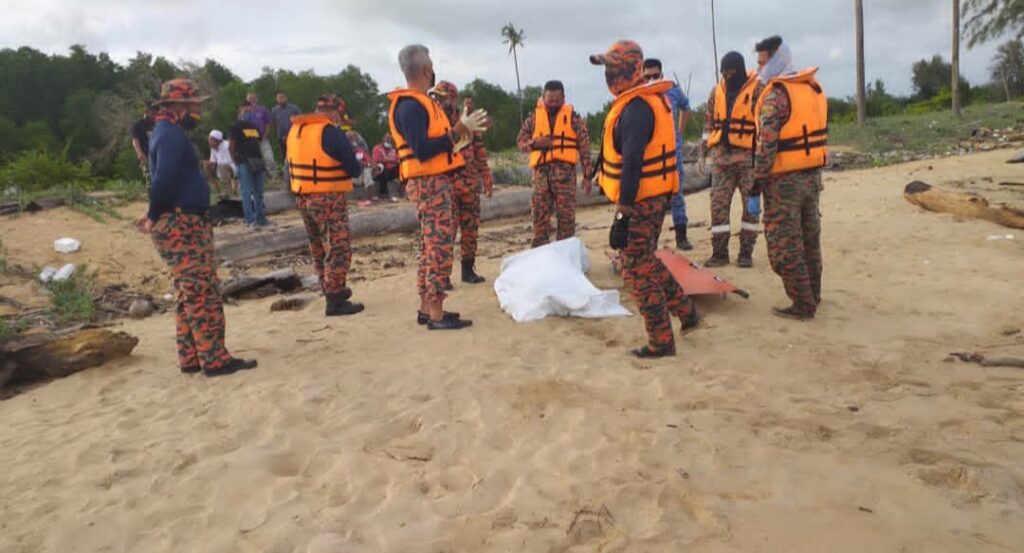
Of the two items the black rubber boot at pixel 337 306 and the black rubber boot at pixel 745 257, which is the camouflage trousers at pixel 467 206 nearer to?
the black rubber boot at pixel 337 306

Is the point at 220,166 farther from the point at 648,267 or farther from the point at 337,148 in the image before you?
the point at 648,267

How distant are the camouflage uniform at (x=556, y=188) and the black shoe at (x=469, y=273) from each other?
682mm

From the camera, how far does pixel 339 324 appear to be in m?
5.59

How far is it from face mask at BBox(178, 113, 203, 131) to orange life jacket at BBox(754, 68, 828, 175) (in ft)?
12.5

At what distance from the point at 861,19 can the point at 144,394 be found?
25.9 meters

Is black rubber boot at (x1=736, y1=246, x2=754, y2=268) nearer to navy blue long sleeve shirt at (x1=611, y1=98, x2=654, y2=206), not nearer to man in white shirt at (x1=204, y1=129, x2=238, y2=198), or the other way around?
navy blue long sleeve shirt at (x1=611, y1=98, x2=654, y2=206)

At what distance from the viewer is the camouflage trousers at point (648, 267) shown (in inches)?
164

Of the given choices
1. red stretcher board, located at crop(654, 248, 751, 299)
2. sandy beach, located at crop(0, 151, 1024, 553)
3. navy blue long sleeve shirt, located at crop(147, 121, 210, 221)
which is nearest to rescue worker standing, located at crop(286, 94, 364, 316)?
sandy beach, located at crop(0, 151, 1024, 553)

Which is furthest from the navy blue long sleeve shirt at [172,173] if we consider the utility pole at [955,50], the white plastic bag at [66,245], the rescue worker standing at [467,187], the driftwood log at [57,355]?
the utility pole at [955,50]

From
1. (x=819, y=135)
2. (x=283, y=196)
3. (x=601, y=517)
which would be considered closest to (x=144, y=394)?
(x=601, y=517)

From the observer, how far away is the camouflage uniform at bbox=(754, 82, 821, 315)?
15.7 feet

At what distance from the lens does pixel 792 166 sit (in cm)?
478

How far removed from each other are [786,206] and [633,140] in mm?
1524

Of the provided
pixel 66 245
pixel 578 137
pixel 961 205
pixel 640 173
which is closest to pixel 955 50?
pixel 961 205
